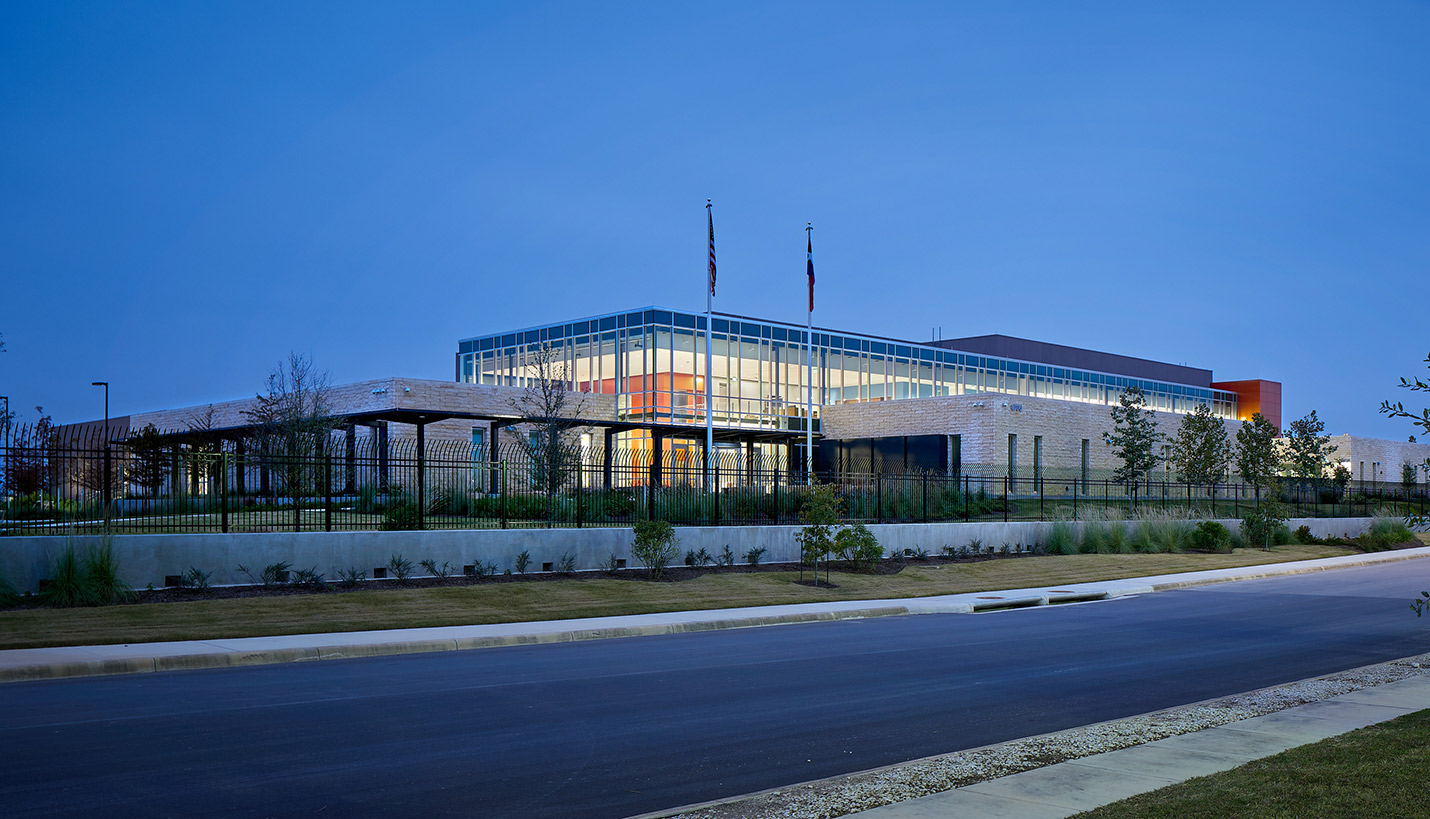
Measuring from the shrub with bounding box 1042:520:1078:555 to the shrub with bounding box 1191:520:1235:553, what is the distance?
233 inches

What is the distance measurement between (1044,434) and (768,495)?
23.1 metres

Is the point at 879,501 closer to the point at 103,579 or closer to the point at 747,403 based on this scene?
the point at 103,579

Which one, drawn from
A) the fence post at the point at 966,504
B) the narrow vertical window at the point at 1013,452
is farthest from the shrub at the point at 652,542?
the narrow vertical window at the point at 1013,452

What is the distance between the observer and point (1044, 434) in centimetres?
4944

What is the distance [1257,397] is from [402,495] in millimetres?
95738

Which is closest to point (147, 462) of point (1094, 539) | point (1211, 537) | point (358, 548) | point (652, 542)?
point (358, 548)

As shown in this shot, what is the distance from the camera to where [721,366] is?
2050 inches

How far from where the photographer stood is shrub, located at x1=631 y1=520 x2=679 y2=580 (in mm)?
22984

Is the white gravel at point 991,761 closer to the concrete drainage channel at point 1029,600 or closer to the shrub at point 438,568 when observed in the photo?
the concrete drainage channel at point 1029,600

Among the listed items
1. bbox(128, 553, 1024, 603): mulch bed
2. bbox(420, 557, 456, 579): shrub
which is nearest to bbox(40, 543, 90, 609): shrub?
bbox(128, 553, 1024, 603): mulch bed

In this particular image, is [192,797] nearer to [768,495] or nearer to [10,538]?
[10,538]

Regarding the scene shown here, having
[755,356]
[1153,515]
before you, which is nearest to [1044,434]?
[1153,515]

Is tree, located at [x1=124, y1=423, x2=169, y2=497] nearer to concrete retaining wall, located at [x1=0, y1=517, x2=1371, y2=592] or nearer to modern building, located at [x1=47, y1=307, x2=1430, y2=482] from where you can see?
concrete retaining wall, located at [x1=0, y1=517, x2=1371, y2=592]

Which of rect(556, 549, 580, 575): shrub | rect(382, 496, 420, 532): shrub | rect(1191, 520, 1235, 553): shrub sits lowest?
rect(1191, 520, 1235, 553): shrub
